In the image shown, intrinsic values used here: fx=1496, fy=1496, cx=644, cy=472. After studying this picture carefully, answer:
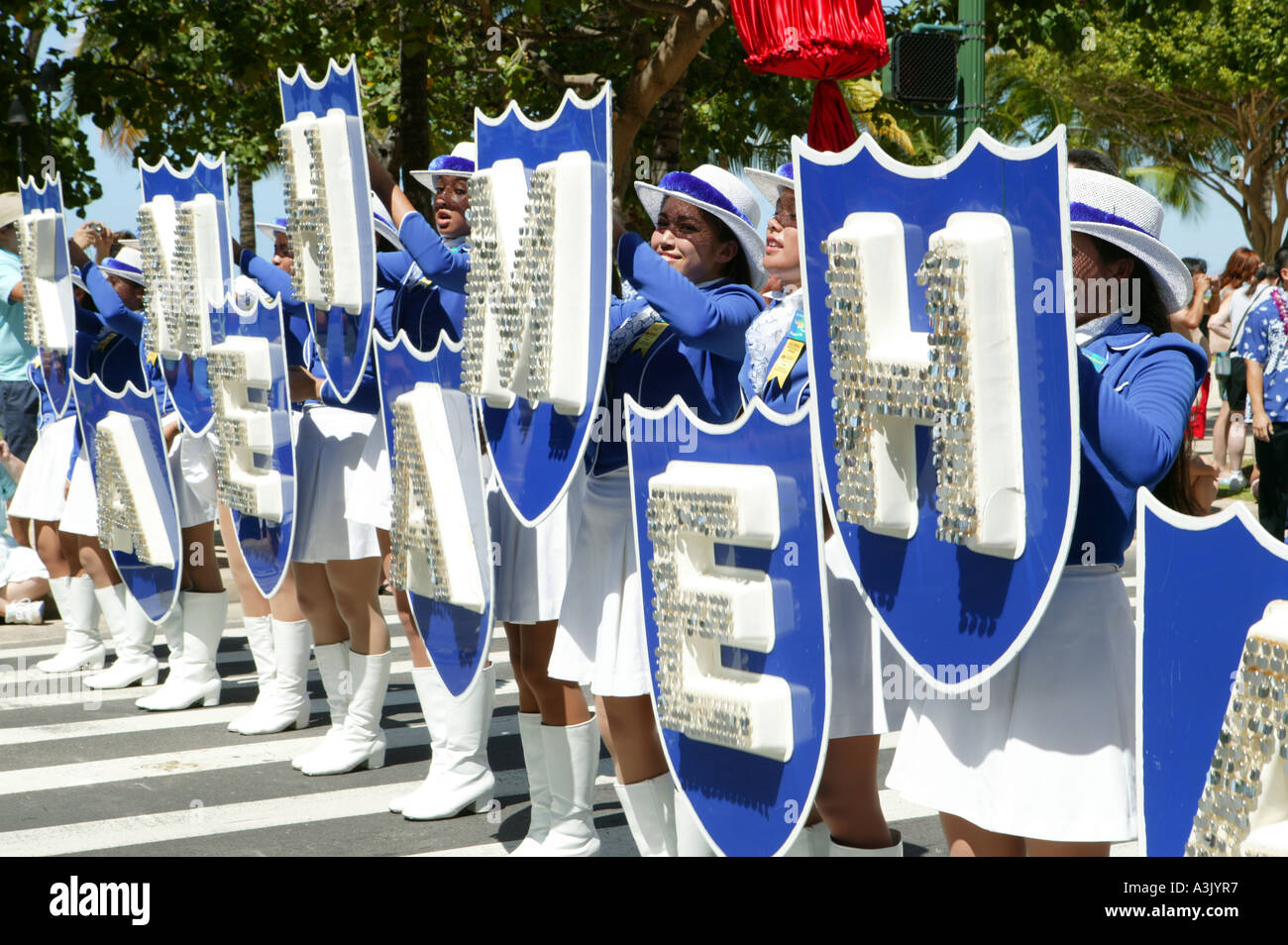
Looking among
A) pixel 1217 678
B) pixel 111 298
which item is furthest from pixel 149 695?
pixel 1217 678

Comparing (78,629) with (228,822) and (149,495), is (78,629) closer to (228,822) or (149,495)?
(149,495)

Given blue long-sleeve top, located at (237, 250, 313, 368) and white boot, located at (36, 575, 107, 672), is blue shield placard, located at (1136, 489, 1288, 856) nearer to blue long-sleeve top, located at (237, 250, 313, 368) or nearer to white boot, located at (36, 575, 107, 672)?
blue long-sleeve top, located at (237, 250, 313, 368)

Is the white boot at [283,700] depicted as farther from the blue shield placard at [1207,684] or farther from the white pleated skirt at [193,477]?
the blue shield placard at [1207,684]

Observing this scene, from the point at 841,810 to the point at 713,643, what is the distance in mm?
566

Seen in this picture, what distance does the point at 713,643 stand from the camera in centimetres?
312

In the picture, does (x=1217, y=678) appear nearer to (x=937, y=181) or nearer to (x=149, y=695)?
(x=937, y=181)

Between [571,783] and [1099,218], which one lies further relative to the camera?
[571,783]

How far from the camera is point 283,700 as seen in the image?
6.06 meters

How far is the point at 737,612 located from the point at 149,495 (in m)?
3.97

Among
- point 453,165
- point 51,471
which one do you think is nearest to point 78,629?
point 51,471

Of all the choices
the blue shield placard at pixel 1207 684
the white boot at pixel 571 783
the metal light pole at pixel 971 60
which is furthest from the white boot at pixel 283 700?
the metal light pole at pixel 971 60

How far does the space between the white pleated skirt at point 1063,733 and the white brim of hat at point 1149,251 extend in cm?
51

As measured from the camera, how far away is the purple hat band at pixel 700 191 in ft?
12.3

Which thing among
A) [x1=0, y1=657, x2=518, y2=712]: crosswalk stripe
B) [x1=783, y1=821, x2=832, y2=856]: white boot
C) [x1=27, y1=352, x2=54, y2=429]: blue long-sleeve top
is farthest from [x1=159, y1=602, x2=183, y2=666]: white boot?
[x1=783, y1=821, x2=832, y2=856]: white boot
